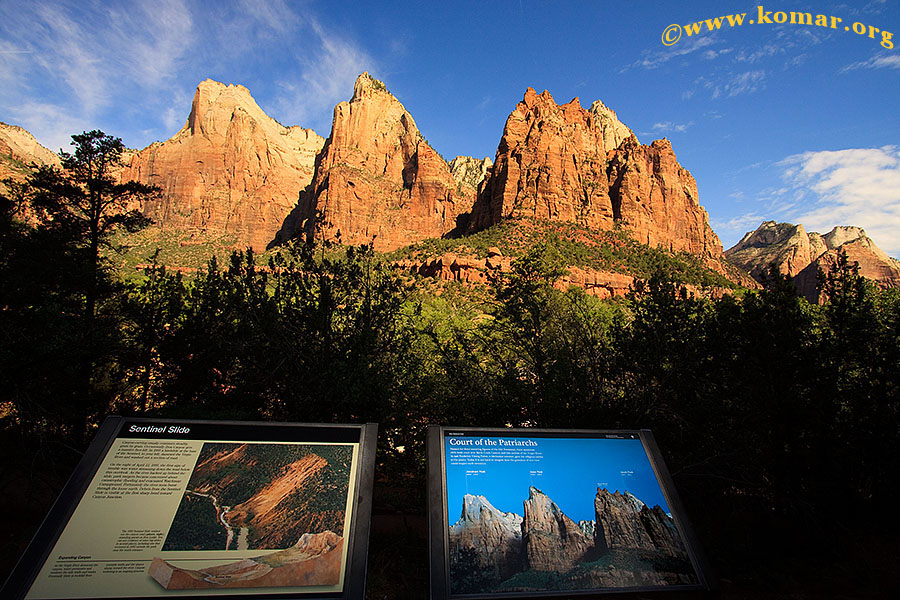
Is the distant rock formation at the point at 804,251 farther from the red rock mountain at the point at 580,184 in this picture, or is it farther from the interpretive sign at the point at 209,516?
the interpretive sign at the point at 209,516

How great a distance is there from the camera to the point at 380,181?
421ft

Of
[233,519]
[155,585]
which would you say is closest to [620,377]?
[233,519]

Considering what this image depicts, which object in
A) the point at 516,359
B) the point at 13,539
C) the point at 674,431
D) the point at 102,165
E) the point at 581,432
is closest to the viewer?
the point at 581,432

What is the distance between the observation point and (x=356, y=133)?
130625 millimetres

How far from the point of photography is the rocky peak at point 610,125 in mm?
160500

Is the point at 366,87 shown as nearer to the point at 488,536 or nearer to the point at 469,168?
the point at 469,168

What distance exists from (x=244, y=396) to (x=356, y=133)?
139m

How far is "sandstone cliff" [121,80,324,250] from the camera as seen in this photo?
420ft

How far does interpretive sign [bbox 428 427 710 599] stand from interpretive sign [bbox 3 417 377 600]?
28.4 inches

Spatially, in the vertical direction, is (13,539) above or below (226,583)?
below

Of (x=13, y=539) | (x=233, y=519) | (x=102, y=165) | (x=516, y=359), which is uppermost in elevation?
(x=102, y=165)

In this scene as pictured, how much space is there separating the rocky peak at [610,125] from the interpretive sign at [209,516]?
582 ft

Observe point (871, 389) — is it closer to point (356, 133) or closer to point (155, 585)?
point (155, 585)

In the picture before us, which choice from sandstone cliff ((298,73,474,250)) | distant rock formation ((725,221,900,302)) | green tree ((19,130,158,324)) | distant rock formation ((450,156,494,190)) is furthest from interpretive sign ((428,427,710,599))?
distant rock formation ((450,156,494,190))
